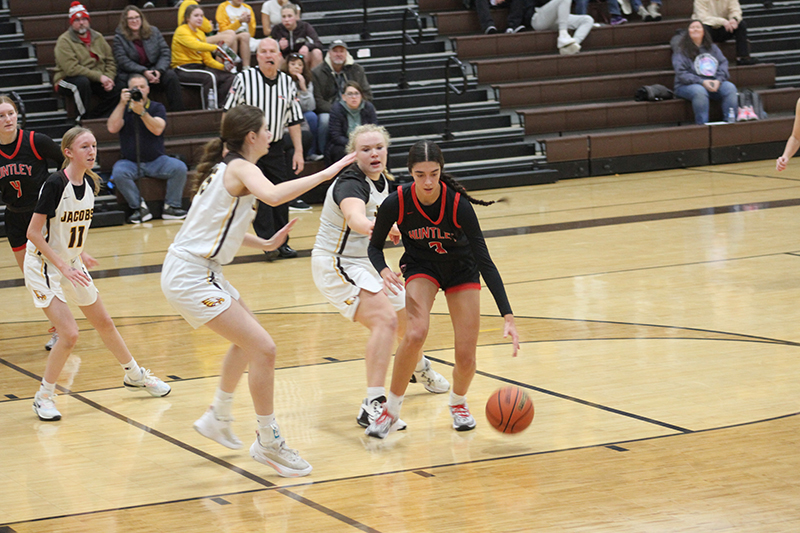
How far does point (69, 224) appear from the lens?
17.0 feet

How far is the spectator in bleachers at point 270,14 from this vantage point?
1333 cm

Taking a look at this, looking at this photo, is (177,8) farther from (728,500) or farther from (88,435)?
(728,500)

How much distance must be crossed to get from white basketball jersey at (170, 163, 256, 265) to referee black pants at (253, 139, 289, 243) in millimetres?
4723

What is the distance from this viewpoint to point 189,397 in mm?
5277

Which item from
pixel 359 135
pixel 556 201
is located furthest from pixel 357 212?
pixel 556 201

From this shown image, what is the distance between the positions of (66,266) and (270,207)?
414 cm

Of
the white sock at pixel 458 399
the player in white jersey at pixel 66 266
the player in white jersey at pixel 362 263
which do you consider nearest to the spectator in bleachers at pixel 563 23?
the player in white jersey at pixel 362 263

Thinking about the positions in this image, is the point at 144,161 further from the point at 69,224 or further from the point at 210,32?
→ the point at 69,224

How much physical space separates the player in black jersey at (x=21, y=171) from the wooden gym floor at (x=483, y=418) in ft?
2.92

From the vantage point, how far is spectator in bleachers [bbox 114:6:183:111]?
39.6ft

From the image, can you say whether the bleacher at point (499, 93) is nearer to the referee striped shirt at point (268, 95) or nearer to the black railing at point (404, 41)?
the black railing at point (404, 41)

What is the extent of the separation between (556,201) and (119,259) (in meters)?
5.16

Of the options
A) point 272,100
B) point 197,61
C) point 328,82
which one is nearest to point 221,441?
point 272,100

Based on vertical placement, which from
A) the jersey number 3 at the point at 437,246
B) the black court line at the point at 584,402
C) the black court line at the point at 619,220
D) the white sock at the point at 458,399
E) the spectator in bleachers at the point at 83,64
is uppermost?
the spectator in bleachers at the point at 83,64
